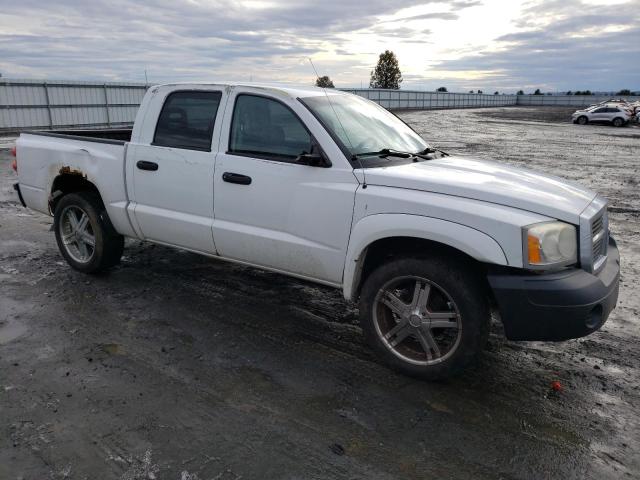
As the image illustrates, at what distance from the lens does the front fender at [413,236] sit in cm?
329

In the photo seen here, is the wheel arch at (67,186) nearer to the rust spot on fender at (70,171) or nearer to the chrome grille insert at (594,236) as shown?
the rust spot on fender at (70,171)

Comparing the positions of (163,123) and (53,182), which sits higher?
(163,123)

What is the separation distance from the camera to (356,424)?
10.5ft

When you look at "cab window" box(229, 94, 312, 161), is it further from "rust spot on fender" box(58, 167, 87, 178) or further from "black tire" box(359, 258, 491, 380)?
"rust spot on fender" box(58, 167, 87, 178)

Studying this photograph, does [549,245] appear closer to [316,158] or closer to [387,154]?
[387,154]

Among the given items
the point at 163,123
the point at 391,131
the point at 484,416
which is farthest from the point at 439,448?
the point at 163,123

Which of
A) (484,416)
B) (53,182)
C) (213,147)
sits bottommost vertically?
(484,416)

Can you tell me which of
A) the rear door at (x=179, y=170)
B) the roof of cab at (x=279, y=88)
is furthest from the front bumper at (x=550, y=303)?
the rear door at (x=179, y=170)

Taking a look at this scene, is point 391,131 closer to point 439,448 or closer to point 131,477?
point 439,448

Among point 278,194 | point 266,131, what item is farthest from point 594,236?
point 266,131

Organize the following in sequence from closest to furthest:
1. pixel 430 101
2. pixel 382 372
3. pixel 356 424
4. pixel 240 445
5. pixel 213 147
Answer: pixel 240 445 < pixel 356 424 < pixel 382 372 < pixel 213 147 < pixel 430 101

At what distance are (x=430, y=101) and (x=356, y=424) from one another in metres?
68.4

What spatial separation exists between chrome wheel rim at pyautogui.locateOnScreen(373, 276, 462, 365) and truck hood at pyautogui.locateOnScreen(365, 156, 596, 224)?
25.1 inches

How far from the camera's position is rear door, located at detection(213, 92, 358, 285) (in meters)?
3.91
